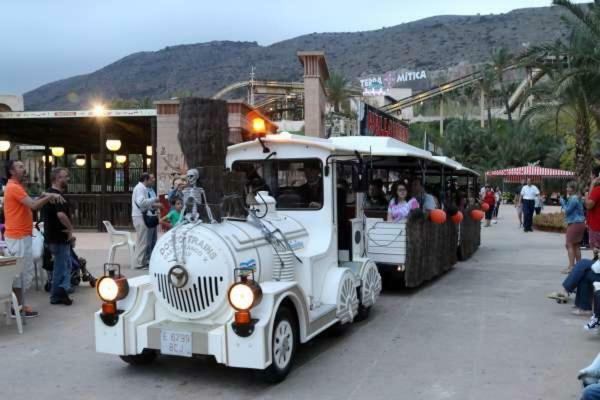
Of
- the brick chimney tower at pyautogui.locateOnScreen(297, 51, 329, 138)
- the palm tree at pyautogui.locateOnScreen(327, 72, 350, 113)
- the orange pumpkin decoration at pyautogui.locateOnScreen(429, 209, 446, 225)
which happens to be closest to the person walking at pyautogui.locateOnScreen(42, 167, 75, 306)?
the orange pumpkin decoration at pyautogui.locateOnScreen(429, 209, 446, 225)

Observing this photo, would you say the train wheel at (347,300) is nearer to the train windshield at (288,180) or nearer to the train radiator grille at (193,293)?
the train windshield at (288,180)

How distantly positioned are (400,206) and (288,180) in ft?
10.5

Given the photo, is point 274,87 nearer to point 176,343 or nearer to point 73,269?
point 73,269

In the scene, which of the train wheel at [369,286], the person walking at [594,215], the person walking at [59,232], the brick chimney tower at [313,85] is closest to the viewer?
the train wheel at [369,286]

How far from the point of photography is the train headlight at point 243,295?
465 cm

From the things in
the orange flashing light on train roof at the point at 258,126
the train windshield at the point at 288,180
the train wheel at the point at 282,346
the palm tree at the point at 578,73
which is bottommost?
the train wheel at the point at 282,346

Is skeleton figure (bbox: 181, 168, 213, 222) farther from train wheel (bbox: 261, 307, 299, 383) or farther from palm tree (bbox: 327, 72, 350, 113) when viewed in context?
palm tree (bbox: 327, 72, 350, 113)

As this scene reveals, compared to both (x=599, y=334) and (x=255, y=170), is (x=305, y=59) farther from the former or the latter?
(x=599, y=334)

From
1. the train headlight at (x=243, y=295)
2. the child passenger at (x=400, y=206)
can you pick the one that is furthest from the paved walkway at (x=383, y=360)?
the child passenger at (x=400, y=206)

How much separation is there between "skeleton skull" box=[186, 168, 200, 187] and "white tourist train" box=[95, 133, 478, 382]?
0.35 metres

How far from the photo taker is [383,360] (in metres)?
5.79

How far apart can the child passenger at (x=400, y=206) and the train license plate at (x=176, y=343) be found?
5178 mm

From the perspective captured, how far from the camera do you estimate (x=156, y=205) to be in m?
10.8

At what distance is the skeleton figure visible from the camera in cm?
521
